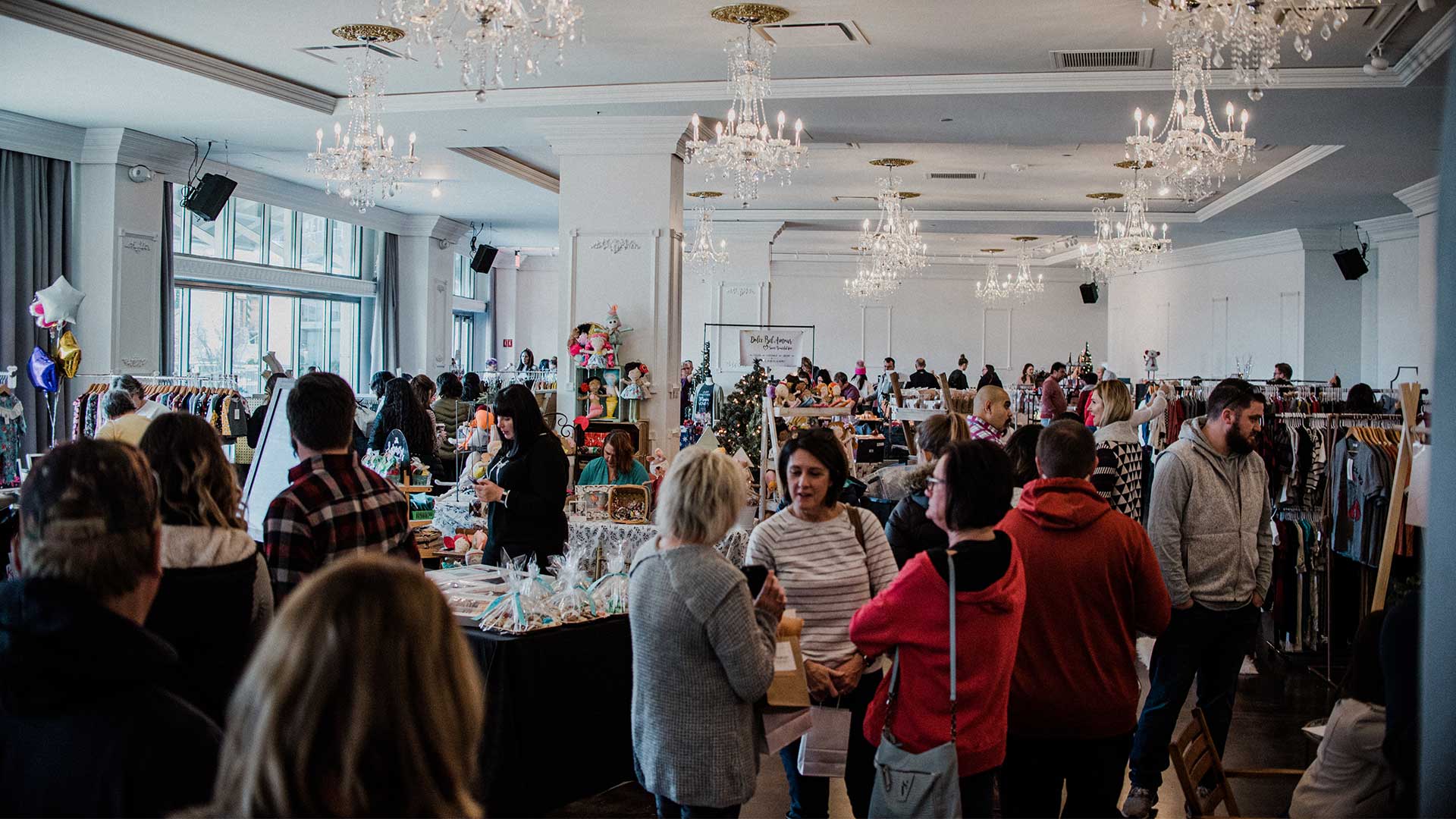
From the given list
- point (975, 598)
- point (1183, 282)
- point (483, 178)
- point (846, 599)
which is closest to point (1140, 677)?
point (846, 599)

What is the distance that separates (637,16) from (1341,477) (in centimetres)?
495

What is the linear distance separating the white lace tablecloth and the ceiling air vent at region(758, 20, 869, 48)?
3.48 m

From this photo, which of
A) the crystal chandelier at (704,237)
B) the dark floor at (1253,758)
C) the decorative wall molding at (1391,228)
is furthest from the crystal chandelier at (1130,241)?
the dark floor at (1253,758)

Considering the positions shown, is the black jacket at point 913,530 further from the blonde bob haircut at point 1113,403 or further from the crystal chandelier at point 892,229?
the crystal chandelier at point 892,229

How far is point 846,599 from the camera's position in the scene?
10.2 ft

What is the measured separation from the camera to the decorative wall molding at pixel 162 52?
6844mm

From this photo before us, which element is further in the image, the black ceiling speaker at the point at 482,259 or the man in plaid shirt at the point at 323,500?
the black ceiling speaker at the point at 482,259

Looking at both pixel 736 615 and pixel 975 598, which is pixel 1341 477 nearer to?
pixel 975 598

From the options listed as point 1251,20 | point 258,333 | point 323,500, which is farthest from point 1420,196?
point 258,333

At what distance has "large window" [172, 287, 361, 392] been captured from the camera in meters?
13.3

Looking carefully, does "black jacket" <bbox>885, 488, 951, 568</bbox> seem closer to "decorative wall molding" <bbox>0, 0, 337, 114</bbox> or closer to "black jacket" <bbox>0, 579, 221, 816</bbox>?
"black jacket" <bbox>0, 579, 221, 816</bbox>

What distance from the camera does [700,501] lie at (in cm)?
248

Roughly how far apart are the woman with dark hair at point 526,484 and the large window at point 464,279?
18.0 meters

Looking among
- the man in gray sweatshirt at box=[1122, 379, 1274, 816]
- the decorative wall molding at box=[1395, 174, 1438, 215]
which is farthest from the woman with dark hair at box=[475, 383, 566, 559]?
the decorative wall molding at box=[1395, 174, 1438, 215]
